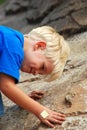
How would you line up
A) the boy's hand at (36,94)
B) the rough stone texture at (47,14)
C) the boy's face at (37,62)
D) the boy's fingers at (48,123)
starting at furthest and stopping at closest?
the rough stone texture at (47,14) < the boy's hand at (36,94) < the boy's face at (37,62) < the boy's fingers at (48,123)

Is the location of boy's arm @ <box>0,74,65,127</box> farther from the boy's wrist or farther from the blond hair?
the blond hair

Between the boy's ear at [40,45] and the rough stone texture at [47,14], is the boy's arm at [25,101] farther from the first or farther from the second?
the rough stone texture at [47,14]

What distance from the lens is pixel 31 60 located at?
2510 mm

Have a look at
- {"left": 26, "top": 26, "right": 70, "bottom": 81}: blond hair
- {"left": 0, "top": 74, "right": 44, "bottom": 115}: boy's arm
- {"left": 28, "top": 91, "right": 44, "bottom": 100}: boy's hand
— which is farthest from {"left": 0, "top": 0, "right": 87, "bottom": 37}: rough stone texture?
{"left": 0, "top": 74, "right": 44, "bottom": 115}: boy's arm

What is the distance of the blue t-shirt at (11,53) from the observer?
2420 mm

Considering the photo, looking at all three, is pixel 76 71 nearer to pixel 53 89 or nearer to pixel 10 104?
pixel 53 89

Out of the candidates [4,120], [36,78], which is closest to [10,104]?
[4,120]

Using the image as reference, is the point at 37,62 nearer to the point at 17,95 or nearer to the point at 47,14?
the point at 17,95

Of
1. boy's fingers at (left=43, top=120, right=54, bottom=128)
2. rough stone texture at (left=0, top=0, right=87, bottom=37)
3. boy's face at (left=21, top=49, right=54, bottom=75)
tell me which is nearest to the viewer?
boy's fingers at (left=43, top=120, right=54, bottom=128)

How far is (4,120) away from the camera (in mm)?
2793

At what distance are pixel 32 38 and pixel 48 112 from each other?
50cm

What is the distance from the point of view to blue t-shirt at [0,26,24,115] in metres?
2.42

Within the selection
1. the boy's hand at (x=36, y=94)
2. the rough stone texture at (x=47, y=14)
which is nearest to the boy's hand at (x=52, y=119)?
the boy's hand at (x=36, y=94)

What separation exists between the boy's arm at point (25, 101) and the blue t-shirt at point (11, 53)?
5 centimetres
